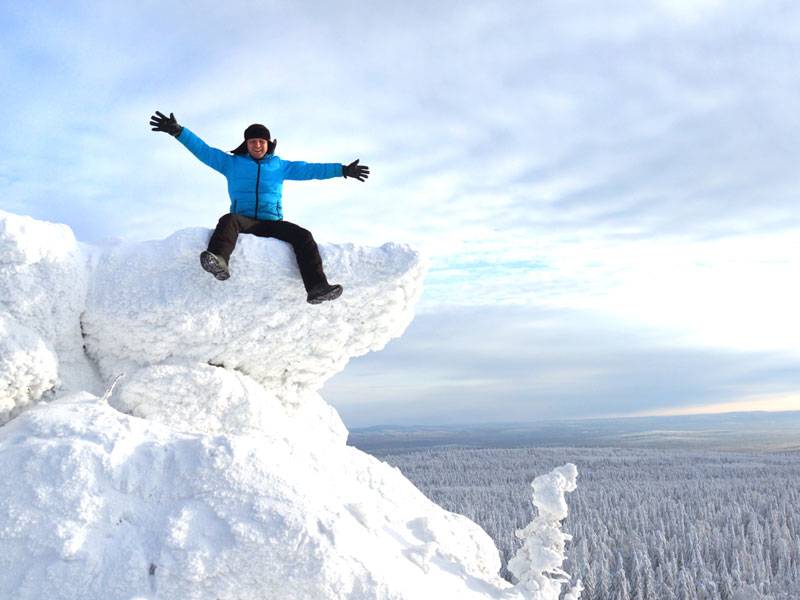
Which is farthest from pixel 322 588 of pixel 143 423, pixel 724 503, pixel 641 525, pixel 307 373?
pixel 724 503

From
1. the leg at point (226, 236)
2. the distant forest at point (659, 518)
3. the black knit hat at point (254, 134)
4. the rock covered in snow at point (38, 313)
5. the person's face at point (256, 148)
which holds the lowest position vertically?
the distant forest at point (659, 518)

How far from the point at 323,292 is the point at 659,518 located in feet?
21.1

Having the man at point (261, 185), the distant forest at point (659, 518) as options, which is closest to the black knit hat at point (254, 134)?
the man at point (261, 185)

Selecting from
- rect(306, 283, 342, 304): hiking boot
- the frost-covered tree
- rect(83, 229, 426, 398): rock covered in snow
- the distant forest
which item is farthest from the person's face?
the distant forest

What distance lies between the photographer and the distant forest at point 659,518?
547cm

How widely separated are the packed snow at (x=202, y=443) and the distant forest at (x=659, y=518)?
2.82m

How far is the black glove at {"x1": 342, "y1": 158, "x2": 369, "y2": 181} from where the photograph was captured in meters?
4.65

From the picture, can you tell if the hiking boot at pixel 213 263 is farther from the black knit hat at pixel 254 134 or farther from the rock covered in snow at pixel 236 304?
the black knit hat at pixel 254 134

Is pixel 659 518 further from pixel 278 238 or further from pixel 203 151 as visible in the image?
pixel 203 151

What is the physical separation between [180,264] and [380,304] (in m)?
1.28

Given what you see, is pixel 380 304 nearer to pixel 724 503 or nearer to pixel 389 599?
pixel 389 599

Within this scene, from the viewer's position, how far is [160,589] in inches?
91.7

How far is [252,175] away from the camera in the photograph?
4270 mm

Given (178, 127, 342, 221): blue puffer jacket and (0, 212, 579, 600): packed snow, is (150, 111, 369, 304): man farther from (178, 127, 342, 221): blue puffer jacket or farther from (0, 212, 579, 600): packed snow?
(0, 212, 579, 600): packed snow
